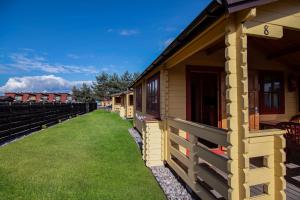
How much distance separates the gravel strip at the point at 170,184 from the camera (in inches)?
139

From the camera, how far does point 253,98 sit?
5645 millimetres

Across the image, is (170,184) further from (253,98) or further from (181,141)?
(253,98)

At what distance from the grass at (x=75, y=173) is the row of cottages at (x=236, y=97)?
0.71 metres

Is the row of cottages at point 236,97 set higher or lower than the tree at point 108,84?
lower

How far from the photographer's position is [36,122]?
11.5 meters

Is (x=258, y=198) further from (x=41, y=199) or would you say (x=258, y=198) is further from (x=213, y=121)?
(x=213, y=121)

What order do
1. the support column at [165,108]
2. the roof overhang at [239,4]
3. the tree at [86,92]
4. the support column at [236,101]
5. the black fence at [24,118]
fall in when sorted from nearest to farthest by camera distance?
the roof overhang at [239,4], the support column at [236,101], the support column at [165,108], the black fence at [24,118], the tree at [86,92]

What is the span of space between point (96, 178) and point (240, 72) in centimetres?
347

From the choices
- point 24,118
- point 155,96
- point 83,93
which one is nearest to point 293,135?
point 155,96

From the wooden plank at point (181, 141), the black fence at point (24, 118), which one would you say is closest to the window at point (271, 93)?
the wooden plank at point (181, 141)

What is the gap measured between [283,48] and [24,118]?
10.9m

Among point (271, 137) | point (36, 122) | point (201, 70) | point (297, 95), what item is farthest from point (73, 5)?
point (271, 137)

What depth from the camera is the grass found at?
3.61m

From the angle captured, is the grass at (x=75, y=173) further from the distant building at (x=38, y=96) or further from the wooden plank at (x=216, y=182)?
the distant building at (x=38, y=96)
